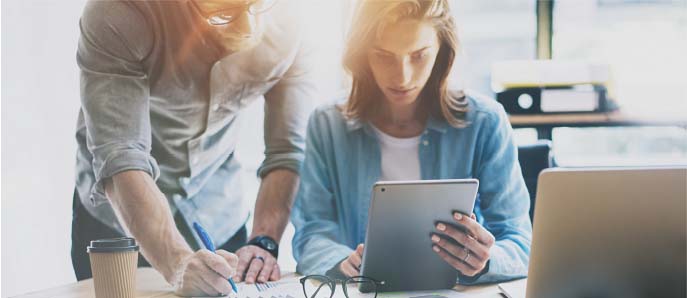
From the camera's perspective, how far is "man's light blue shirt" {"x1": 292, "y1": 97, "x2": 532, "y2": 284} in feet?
6.59

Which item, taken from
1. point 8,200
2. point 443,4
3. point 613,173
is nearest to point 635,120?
point 443,4

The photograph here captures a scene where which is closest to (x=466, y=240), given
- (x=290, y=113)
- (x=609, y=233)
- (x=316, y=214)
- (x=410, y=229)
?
(x=410, y=229)

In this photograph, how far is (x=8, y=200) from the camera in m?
2.05

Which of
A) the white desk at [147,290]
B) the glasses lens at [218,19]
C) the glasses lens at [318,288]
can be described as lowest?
the white desk at [147,290]

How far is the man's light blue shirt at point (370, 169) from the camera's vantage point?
79.1 inches

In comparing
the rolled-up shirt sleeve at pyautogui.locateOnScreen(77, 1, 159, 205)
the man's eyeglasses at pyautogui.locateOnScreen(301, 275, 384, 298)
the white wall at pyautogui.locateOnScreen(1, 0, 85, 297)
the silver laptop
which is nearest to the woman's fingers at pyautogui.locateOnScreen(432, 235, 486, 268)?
the man's eyeglasses at pyautogui.locateOnScreen(301, 275, 384, 298)

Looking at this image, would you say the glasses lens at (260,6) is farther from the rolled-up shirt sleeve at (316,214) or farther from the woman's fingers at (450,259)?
the woman's fingers at (450,259)

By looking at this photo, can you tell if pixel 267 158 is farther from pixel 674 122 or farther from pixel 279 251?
pixel 674 122

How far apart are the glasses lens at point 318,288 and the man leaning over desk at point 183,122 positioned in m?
0.24

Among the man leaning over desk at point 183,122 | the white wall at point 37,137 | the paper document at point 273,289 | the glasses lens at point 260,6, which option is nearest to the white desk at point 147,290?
the man leaning over desk at point 183,122

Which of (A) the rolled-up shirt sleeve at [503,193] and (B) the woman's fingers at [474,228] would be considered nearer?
(B) the woman's fingers at [474,228]

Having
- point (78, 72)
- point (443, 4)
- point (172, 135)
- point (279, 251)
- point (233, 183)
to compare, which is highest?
point (443, 4)

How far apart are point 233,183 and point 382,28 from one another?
628 millimetres

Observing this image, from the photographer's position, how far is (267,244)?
2143 mm
